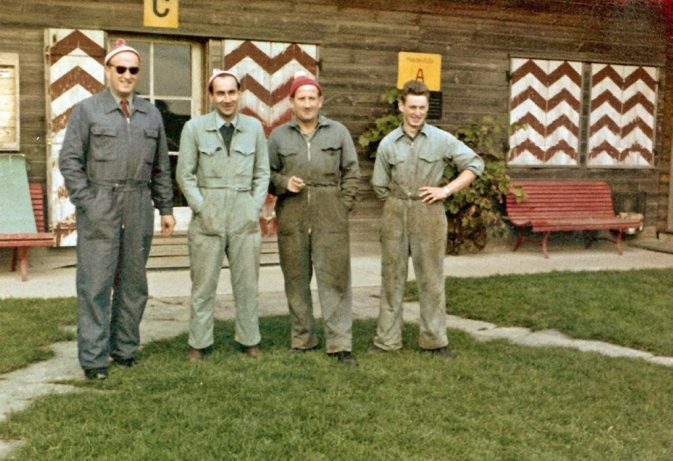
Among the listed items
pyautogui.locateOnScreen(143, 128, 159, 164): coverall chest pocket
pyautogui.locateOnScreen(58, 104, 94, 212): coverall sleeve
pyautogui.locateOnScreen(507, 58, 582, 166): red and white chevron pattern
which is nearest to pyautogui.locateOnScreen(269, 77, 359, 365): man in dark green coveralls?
pyautogui.locateOnScreen(143, 128, 159, 164): coverall chest pocket

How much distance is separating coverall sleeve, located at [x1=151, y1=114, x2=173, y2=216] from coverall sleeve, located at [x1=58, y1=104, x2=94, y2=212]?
47 centimetres

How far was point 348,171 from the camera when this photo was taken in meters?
6.20

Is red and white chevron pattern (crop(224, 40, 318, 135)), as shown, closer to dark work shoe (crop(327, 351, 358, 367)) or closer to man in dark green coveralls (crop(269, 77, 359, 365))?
man in dark green coveralls (crop(269, 77, 359, 365))

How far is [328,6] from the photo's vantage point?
444 inches

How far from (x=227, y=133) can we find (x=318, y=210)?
2.47 feet

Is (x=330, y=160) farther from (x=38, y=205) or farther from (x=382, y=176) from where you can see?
(x=38, y=205)

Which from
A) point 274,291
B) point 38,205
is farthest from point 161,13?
point 274,291

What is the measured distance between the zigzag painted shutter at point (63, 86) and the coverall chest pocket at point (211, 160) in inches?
177

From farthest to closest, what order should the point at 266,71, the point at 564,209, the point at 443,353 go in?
the point at 564,209 < the point at 266,71 < the point at 443,353

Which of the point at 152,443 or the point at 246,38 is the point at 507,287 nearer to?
the point at 246,38

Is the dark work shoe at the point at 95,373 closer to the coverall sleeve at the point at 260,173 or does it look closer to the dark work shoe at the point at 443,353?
the coverall sleeve at the point at 260,173

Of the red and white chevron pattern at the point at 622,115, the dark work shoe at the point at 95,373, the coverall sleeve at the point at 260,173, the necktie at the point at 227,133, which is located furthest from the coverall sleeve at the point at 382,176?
the red and white chevron pattern at the point at 622,115

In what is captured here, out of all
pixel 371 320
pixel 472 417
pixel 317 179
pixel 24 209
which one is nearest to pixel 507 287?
pixel 371 320

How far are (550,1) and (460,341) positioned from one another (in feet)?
23.4
